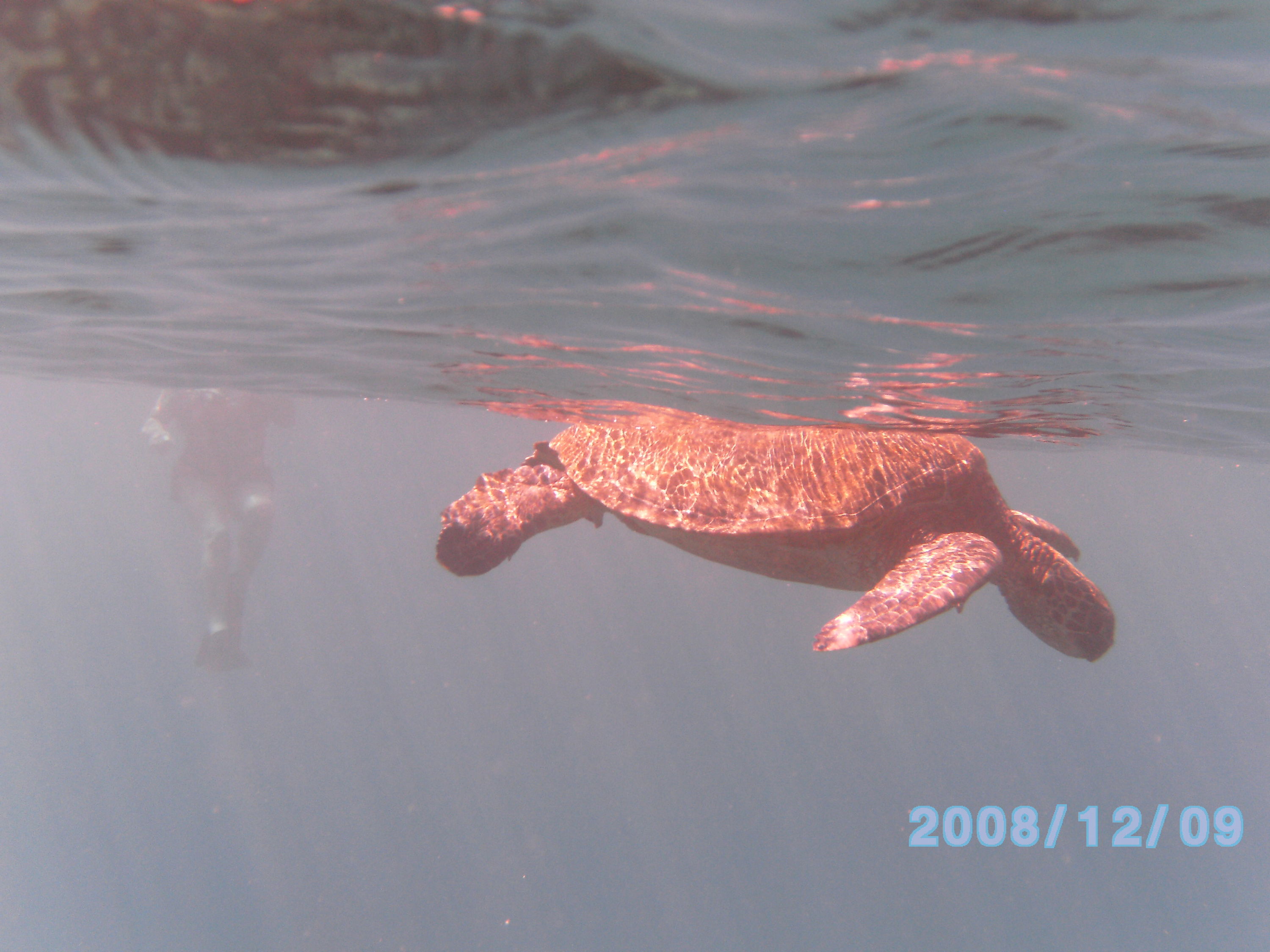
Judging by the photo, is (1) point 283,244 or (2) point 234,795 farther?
(2) point 234,795

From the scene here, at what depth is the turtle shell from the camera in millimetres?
7125

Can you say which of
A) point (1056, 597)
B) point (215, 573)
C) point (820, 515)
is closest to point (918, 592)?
point (820, 515)

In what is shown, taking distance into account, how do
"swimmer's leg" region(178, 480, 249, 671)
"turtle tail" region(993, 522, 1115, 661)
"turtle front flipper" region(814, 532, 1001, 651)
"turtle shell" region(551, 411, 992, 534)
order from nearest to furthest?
"turtle front flipper" region(814, 532, 1001, 651), "turtle tail" region(993, 522, 1115, 661), "turtle shell" region(551, 411, 992, 534), "swimmer's leg" region(178, 480, 249, 671)

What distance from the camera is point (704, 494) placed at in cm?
767

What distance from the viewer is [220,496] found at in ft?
76.2

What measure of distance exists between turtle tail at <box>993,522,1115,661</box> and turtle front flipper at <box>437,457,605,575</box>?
4.85 metres

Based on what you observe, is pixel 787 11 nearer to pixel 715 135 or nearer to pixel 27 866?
pixel 715 135

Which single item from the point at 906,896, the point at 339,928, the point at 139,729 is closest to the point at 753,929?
the point at 906,896

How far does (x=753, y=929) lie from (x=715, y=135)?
2088 inches

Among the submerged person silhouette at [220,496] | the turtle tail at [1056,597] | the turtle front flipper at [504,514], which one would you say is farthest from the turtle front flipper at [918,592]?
the submerged person silhouette at [220,496]

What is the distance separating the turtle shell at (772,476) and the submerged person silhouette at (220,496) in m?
19.1

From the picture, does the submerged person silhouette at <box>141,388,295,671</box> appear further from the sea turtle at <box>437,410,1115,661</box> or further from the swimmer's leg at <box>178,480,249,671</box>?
the sea turtle at <box>437,410,1115,661</box>

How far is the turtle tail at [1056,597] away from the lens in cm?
692

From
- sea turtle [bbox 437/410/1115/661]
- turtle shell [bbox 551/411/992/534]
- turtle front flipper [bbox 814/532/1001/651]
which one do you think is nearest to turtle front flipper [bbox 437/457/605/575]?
A: sea turtle [bbox 437/410/1115/661]
